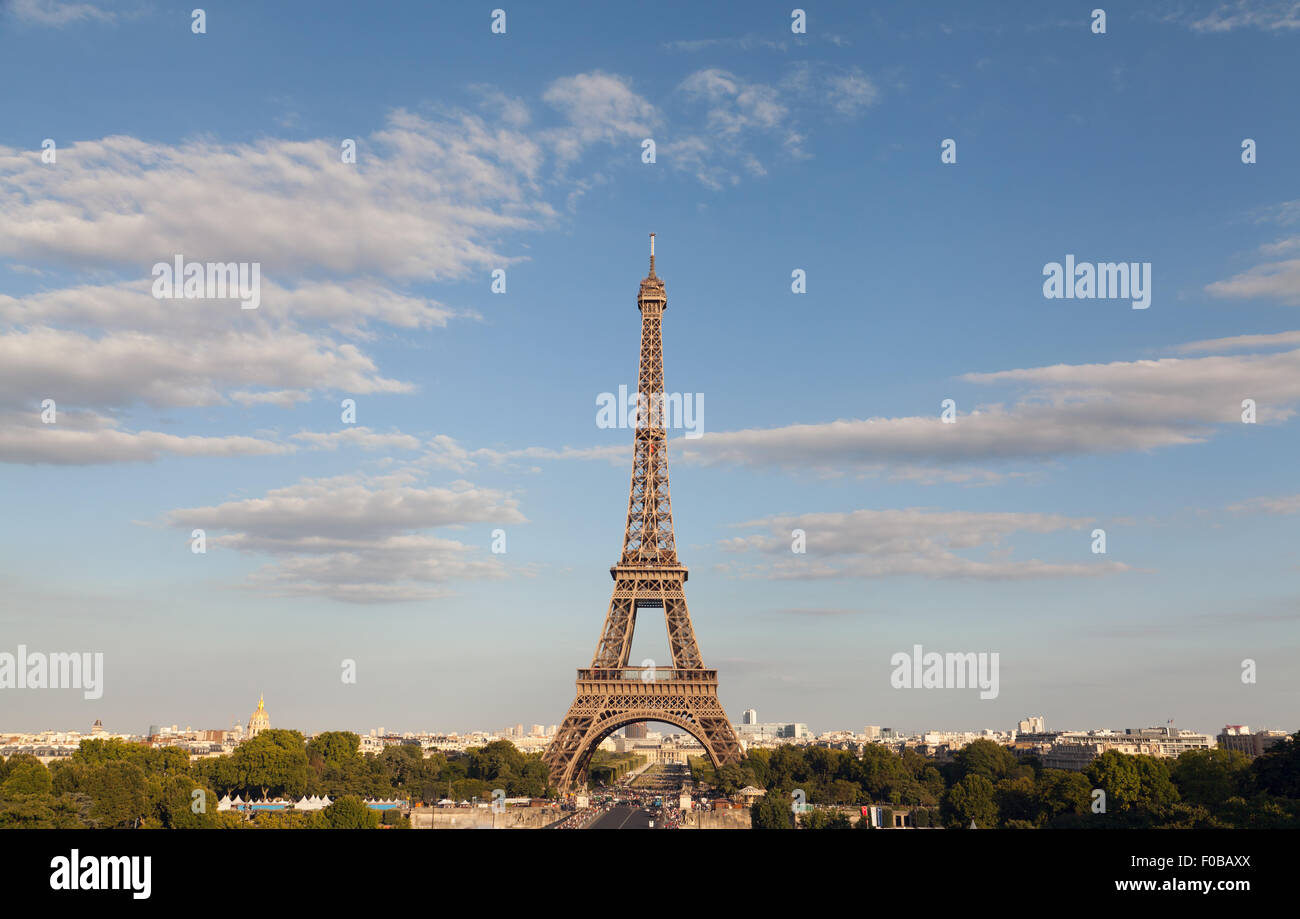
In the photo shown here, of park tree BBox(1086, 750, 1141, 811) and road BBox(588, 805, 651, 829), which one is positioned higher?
park tree BBox(1086, 750, 1141, 811)

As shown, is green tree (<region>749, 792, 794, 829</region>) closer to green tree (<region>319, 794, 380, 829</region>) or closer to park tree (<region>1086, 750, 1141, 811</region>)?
park tree (<region>1086, 750, 1141, 811</region>)

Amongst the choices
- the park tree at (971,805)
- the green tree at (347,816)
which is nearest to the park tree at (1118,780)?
the park tree at (971,805)

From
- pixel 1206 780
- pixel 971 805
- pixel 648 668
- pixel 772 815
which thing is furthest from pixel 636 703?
pixel 1206 780

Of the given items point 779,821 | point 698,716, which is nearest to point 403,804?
point 698,716

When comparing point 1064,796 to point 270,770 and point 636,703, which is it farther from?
point 270,770

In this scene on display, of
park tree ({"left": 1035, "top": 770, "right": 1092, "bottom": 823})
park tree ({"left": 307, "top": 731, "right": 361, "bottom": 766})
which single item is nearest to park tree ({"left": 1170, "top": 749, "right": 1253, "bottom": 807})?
park tree ({"left": 1035, "top": 770, "right": 1092, "bottom": 823})

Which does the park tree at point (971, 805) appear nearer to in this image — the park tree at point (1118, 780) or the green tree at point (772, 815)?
the park tree at point (1118, 780)
